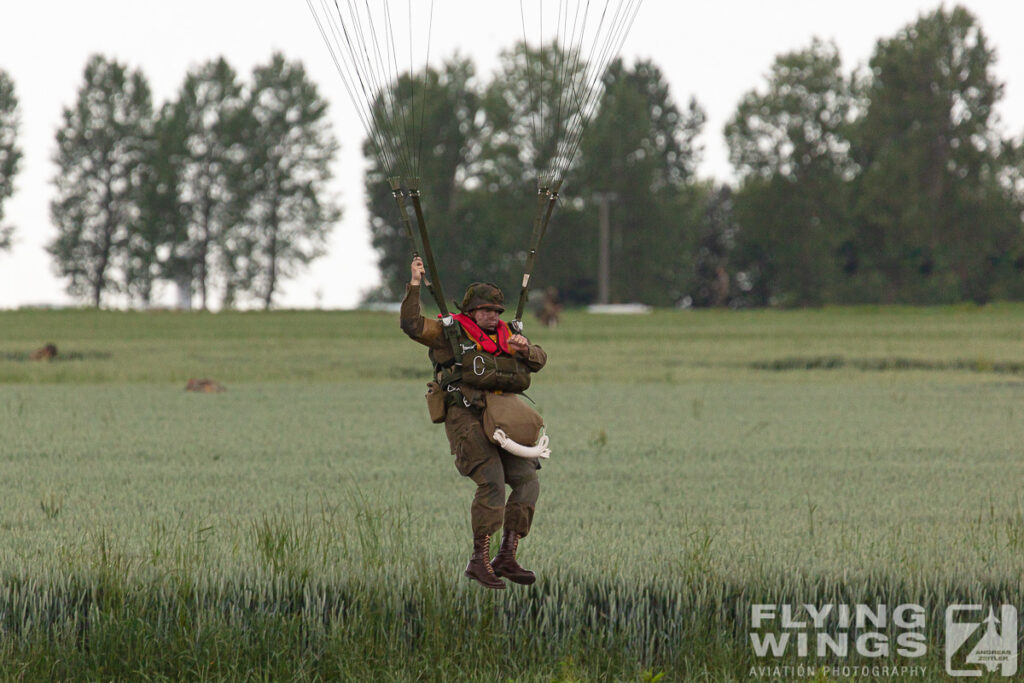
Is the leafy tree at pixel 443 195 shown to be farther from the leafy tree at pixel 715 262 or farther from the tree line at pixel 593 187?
the leafy tree at pixel 715 262

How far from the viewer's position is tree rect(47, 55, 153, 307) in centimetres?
10400

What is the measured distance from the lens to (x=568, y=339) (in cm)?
5838

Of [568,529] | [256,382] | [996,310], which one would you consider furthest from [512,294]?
[568,529]

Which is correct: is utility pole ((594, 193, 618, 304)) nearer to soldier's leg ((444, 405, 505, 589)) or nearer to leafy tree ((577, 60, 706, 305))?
leafy tree ((577, 60, 706, 305))

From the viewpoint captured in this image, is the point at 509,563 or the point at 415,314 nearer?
the point at 415,314

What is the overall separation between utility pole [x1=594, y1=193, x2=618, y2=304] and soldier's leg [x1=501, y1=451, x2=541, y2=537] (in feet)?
296

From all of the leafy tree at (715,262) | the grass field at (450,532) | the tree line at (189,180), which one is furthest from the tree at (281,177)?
the grass field at (450,532)

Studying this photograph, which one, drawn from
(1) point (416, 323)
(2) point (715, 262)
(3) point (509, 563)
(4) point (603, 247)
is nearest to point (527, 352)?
(1) point (416, 323)

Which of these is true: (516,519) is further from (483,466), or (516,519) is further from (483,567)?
(483,466)

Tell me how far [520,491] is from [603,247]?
300 ft

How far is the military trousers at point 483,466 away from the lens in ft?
24.7
